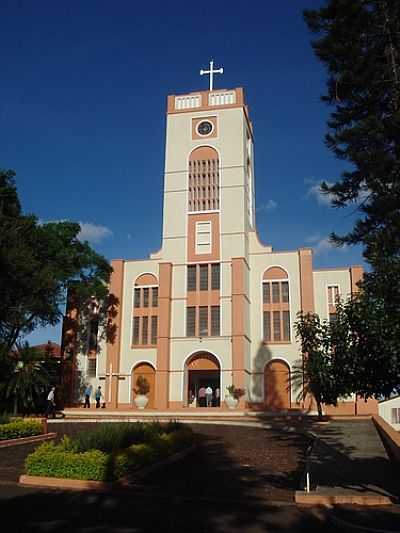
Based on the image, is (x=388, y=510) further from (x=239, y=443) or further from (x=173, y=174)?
(x=173, y=174)

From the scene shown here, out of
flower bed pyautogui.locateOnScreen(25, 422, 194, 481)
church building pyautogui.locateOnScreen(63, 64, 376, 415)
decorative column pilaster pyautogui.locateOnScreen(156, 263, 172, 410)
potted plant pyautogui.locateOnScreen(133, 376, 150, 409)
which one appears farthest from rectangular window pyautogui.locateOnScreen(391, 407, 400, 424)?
flower bed pyautogui.locateOnScreen(25, 422, 194, 481)

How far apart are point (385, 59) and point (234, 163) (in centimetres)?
2133

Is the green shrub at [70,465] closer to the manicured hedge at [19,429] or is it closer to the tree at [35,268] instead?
the manicured hedge at [19,429]

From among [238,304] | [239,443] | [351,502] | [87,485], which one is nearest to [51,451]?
[87,485]

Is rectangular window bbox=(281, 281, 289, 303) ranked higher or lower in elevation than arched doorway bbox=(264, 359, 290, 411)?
higher

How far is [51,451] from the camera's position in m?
12.1

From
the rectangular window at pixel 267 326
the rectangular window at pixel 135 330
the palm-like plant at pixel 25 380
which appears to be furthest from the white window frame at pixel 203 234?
the palm-like plant at pixel 25 380

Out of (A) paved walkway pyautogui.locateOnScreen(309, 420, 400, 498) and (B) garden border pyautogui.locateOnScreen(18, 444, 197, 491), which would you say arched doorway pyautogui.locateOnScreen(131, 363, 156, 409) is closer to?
(A) paved walkway pyautogui.locateOnScreen(309, 420, 400, 498)

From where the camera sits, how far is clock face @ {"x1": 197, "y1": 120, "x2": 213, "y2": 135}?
130ft

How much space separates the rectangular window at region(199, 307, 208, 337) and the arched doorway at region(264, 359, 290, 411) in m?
4.66

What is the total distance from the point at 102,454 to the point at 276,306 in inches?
1023

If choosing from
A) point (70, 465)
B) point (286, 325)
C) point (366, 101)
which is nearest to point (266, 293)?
point (286, 325)

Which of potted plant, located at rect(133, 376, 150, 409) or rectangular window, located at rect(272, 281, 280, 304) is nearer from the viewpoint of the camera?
potted plant, located at rect(133, 376, 150, 409)

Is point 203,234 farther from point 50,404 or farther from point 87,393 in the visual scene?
point 50,404
